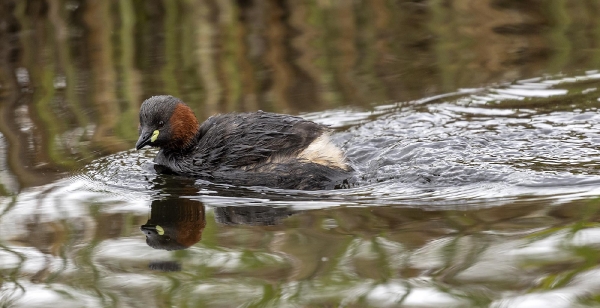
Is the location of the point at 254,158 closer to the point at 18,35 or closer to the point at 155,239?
the point at 155,239

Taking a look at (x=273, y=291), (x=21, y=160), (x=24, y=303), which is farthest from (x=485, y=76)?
(x=24, y=303)

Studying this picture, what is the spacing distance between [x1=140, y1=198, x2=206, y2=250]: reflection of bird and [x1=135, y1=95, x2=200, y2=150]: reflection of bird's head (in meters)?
0.81

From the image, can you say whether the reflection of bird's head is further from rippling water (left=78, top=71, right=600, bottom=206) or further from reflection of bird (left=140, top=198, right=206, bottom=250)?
reflection of bird (left=140, top=198, right=206, bottom=250)

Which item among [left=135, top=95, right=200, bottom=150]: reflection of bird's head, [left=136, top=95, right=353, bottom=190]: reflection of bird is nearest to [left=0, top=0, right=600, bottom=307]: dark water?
[left=136, top=95, right=353, bottom=190]: reflection of bird

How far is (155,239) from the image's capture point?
4.84 meters

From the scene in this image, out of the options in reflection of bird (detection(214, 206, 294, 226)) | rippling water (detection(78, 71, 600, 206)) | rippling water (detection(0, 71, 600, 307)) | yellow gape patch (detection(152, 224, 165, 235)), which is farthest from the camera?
rippling water (detection(78, 71, 600, 206))

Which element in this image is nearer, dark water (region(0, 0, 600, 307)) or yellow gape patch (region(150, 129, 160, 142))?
dark water (region(0, 0, 600, 307))

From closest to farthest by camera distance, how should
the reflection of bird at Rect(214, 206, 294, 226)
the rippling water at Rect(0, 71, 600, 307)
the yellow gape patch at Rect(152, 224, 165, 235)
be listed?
the rippling water at Rect(0, 71, 600, 307), the yellow gape patch at Rect(152, 224, 165, 235), the reflection of bird at Rect(214, 206, 294, 226)

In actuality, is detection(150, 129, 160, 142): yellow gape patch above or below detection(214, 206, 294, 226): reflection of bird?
above

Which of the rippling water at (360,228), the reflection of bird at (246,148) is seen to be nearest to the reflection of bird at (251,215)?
the rippling water at (360,228)

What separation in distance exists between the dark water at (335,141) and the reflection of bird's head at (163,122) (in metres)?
0.28

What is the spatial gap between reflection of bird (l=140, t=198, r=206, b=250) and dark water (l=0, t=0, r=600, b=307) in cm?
2

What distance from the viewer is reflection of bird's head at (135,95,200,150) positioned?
6.34 meters

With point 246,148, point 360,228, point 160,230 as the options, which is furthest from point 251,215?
point 246,148
